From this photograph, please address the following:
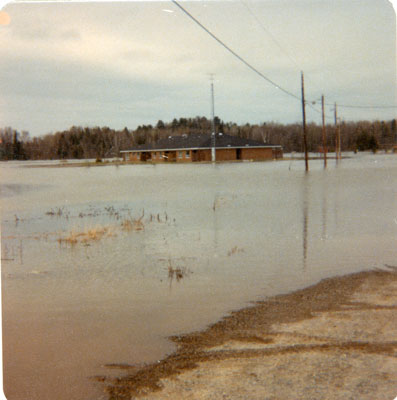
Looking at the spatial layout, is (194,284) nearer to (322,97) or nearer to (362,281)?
(362,281)

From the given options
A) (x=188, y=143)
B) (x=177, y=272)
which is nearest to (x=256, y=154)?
(x=188, y=143)

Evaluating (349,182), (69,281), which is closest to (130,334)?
(69,281)

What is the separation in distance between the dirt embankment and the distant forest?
5676 millimetres

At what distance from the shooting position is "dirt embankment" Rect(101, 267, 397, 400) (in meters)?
4.66

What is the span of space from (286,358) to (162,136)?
4576 cm

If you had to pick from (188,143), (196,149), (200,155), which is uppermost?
(188,143)

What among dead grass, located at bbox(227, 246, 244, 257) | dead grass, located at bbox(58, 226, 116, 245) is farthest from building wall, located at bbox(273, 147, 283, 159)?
dead grass, located at bbox(227, 246, 244, 257)

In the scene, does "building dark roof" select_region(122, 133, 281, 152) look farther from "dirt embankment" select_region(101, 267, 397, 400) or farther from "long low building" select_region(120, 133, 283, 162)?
"dirt embankment" select_region(101, 267, 397, 400)

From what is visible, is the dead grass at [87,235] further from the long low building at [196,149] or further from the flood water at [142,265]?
the long low building at [196,149]

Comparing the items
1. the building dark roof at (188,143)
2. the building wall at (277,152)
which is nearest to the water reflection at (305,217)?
the building dark roof at (188,143)

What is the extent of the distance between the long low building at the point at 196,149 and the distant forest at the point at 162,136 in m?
1.02

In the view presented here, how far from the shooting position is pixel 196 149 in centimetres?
5503

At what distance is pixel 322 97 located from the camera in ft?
140

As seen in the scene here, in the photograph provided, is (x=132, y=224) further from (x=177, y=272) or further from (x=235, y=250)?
(x=177, y=272)
